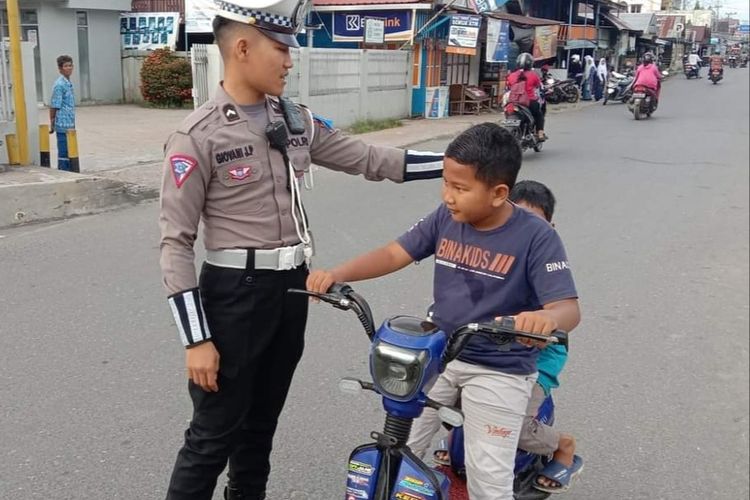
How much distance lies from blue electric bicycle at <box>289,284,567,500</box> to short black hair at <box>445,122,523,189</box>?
405 mm

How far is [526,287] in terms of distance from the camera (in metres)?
2.02

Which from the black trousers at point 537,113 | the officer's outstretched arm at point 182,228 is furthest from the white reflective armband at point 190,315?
the black trousers at point 537,113

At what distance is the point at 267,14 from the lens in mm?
1896

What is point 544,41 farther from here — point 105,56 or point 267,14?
point 267,14

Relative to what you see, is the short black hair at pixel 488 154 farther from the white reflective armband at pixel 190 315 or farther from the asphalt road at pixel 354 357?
the white reflective armband at pixel 190 315

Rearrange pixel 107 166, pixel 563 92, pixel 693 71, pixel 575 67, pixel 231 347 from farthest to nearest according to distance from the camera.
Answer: pixel 575 67, pixel 563 92, pixel 107 166, pixel 693 71, pixel 231 347

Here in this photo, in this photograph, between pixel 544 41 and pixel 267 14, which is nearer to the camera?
pixel 267 14

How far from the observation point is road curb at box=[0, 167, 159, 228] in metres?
6.69

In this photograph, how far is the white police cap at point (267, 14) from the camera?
1.87m

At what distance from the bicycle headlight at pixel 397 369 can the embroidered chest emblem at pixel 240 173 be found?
61cm

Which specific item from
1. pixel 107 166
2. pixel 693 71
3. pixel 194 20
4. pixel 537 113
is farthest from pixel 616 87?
pixel 693 71

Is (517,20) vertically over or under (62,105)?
over

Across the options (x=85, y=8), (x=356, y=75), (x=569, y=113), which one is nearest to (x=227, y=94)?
(x=356, y=75)

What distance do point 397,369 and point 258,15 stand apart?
944 millimetres
